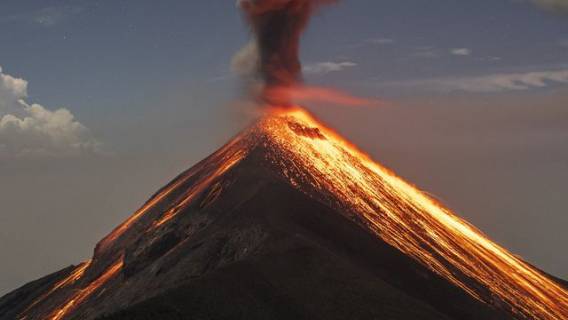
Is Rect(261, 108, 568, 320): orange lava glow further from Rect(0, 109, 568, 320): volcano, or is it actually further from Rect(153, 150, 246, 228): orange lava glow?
Rect(153, 150, 246, 228): orange lava glow

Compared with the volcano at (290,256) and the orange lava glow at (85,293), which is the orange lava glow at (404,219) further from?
the orange lava glow at (85,293)

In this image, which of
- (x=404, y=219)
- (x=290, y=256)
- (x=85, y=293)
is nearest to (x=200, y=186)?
(x=85, y=293)

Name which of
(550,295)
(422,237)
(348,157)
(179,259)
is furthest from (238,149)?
(550,295)

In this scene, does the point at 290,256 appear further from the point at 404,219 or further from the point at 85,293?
the point at 404,219

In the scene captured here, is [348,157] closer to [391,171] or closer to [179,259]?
[391,171]

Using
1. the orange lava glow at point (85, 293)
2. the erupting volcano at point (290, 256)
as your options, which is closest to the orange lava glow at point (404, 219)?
the erupting volcano at point (290, 256)
